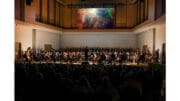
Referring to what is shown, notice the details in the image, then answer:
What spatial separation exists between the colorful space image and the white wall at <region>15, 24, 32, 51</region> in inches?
366

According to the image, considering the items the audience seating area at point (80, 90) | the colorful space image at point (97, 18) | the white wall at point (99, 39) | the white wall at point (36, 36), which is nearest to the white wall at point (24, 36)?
the white wall at point (36, 36)

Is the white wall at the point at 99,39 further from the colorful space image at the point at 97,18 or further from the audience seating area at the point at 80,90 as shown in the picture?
the audience seating area at the point at 80,90

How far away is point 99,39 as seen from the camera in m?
24.9

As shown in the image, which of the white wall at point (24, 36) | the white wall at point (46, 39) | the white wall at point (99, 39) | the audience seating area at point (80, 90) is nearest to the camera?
the audience seating area at point (80, 90)

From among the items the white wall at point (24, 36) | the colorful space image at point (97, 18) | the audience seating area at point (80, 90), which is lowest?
the audience seating area at point (80, 90)

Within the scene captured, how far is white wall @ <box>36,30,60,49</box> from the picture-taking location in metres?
19.1

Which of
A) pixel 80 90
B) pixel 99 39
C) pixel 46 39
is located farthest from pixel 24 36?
pixel 80 90

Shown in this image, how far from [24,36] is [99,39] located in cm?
999

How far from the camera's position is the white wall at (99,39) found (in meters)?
24.6

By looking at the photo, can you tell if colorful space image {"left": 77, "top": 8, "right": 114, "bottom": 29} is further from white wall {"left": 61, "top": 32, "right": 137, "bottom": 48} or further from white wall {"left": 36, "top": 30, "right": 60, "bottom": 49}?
white wall {"left": 36, "top": 30, "right": 60, "bottom": 49}

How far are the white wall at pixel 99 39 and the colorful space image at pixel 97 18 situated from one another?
107 centimetres

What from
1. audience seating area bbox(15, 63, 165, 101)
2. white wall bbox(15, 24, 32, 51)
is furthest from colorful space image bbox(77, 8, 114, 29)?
audience seating area bbox(15, 63, 165, 101)
